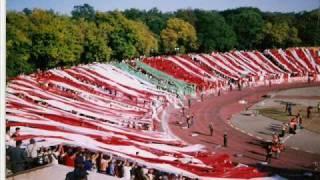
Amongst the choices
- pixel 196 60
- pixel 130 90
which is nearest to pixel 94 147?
pixel 130 90

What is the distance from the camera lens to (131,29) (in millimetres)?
22719

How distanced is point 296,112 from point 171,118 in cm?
351

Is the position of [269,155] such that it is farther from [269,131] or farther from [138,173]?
[138,173]

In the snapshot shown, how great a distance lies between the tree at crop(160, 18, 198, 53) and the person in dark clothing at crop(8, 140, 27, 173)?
15073 millimetres

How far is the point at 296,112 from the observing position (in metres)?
13.6

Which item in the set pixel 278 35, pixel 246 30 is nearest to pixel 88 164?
pixel 278 35

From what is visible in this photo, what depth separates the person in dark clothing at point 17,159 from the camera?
6.77 metres

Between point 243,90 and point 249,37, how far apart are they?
3796 millimetres

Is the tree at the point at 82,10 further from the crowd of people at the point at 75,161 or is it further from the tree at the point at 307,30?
the tree at the point at 307,30

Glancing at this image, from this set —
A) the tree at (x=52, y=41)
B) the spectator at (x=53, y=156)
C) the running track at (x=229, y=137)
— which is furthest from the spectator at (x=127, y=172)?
the tree at (x=52, y=41)

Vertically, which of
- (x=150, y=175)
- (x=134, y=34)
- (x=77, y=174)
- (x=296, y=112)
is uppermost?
(x=134, y=34)

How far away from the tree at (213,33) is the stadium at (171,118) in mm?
703

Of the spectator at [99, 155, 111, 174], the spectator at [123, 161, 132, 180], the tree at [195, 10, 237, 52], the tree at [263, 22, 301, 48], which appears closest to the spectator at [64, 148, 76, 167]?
the spectator at [99, 155, 111, 174]

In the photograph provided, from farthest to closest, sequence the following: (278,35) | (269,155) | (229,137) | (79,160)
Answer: (278,35) < (229,137) < (269,155) < (79,160)
